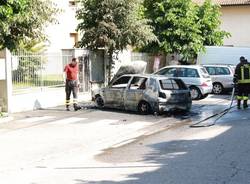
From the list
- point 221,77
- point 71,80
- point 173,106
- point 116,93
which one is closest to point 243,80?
point 173,106

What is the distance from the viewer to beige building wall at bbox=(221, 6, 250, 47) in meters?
42.9

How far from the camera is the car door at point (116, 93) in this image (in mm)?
19344

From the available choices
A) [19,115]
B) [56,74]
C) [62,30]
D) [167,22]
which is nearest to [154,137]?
[19,115]

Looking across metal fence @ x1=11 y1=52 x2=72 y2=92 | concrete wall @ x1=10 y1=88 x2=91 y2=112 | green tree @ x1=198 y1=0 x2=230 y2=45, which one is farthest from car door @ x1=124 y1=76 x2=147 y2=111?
green tree @ x1=198 y1=0 x2=230 y2=45

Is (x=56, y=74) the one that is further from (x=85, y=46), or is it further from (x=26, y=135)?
(x=26, y=135)

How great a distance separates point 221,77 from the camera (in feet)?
88.1

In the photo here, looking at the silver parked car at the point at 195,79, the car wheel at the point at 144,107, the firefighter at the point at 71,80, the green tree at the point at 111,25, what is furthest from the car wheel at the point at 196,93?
the firefighter at the point at 71,80

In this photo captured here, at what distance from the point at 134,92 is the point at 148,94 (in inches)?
25.3

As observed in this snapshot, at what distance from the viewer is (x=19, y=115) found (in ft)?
59.0

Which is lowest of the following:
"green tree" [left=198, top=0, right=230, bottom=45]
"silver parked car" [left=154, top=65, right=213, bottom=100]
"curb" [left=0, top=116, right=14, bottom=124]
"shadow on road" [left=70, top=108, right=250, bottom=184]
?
"shadow on road" [left=70, top=108, right=250, bottom=184]

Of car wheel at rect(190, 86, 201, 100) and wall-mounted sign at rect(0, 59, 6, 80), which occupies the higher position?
wall-mounted sign at rect(0, 59, 6, 80)

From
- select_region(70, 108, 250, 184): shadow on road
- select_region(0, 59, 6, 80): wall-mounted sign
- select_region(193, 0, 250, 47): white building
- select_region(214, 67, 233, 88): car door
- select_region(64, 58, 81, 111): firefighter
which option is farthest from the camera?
select_region(193, 0, 250, 47): white building

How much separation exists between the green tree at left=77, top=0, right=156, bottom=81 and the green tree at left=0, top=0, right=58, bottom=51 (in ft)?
13.0

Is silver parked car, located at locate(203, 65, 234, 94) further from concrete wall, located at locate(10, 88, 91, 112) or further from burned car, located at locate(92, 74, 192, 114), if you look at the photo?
burned car, located at locate(92, 74, 192, 114)
